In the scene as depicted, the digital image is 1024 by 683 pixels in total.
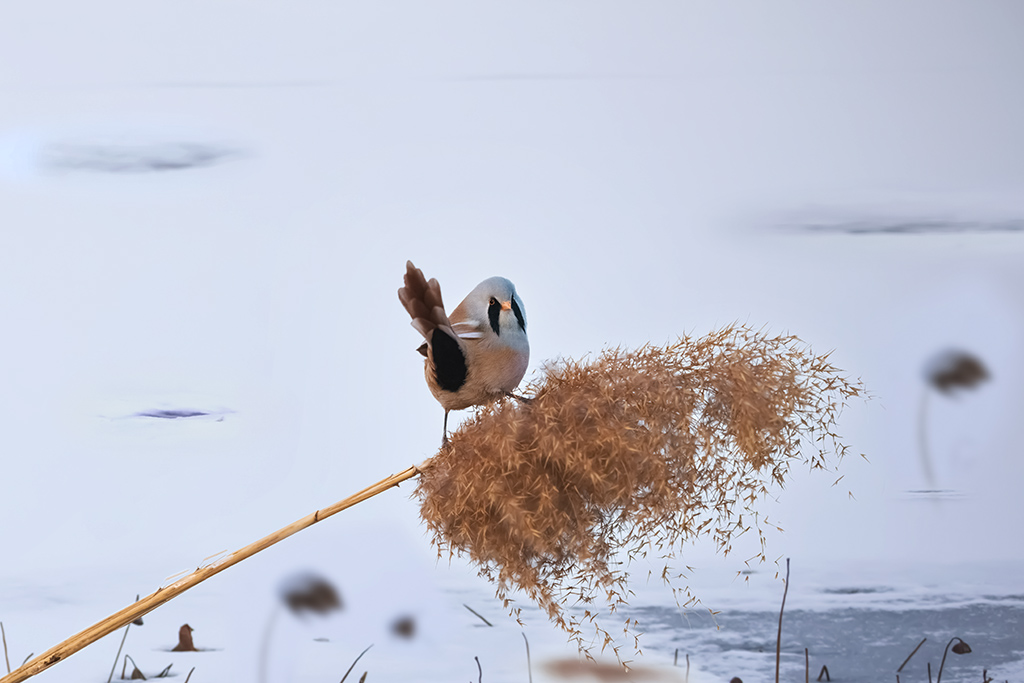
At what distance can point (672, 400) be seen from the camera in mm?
667

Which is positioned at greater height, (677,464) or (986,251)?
(986,251)

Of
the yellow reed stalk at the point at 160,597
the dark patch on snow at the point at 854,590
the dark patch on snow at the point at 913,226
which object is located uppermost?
the dark patch on snow at the point at 913,226

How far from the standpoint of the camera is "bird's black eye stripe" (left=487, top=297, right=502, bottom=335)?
2.42ft

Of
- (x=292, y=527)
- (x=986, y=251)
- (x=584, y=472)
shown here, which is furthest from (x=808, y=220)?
(x=292, y=527)

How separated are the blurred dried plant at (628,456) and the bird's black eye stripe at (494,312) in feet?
0.25

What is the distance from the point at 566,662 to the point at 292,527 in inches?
33.0

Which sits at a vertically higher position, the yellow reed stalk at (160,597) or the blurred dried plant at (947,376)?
the blurred dried plant at (947,376)

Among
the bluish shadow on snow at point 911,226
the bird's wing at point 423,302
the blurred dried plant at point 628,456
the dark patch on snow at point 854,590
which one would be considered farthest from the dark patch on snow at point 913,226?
the bird's wing at point 423,302

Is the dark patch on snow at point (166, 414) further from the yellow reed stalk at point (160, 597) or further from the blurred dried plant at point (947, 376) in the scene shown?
the blurred dried plant at point (947, 376)

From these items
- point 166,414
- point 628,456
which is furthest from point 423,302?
point 166,414

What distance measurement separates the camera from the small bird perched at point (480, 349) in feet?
2.33

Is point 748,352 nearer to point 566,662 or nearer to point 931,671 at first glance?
point 566,662

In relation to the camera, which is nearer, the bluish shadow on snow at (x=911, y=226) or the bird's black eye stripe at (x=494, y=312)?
the bird's black eye stripe at (x=494, y=312)

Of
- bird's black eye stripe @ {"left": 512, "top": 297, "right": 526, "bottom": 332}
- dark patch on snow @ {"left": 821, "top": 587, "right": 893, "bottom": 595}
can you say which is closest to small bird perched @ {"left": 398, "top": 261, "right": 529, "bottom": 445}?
bird's black eye stripe @ {"left": 512, "top": 297, "right": 526, "bottom": 332}
